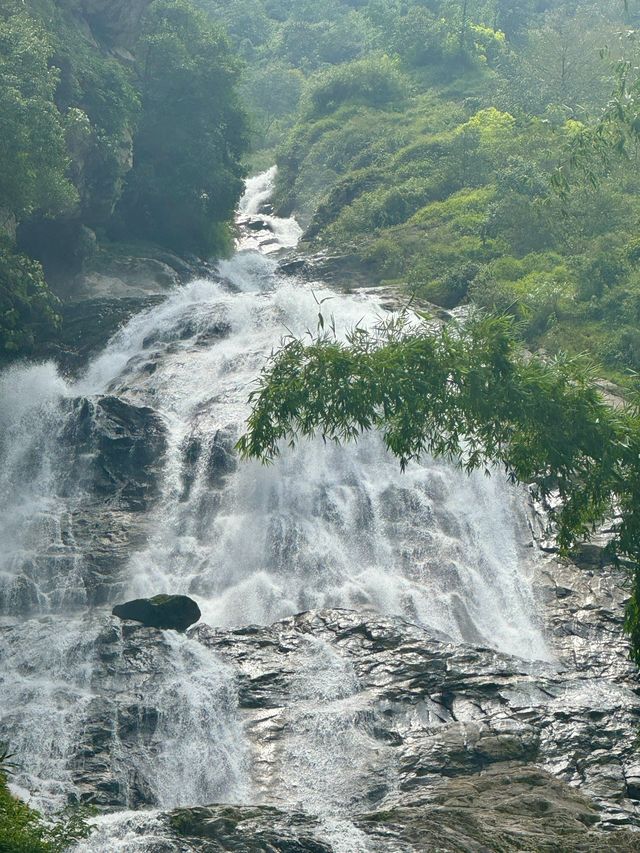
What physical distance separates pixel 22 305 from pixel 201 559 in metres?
11.7

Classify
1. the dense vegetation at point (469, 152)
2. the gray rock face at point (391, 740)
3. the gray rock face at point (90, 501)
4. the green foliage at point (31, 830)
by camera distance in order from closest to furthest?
the green foliage at point (31, 830), the gray rock face at point (391, 740), the gray rock face at point (90, 501), the dense vegetation at point (469, 152)

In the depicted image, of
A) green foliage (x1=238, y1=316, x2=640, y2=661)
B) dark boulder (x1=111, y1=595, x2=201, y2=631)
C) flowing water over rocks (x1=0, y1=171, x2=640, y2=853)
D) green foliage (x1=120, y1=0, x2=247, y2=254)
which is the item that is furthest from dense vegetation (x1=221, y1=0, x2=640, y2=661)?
green foliage (x1=120, y1=0, x2=247, y2=254)

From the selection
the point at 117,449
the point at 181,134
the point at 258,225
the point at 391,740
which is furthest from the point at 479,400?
the point at 258,225

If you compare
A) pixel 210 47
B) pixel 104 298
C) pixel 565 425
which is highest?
pixel 210 47

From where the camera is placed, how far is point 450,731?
60.8ft

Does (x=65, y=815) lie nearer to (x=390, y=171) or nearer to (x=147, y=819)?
(x=147, y=819)

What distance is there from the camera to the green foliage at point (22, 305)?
33938mm

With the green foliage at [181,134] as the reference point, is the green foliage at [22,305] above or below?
below

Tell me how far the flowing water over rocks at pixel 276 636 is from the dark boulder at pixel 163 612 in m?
0.98

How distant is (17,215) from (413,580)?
17.3 metres

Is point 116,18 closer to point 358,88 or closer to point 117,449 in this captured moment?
point 358,88

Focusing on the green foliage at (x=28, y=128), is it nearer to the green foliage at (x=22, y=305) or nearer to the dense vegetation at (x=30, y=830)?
the green foliage at (x=22, y=305)

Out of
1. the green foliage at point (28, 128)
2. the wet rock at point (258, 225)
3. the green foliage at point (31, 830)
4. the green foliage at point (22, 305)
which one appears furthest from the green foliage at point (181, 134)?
the green foliage at point (31, 830)

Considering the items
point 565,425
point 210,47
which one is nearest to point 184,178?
point 210,47
